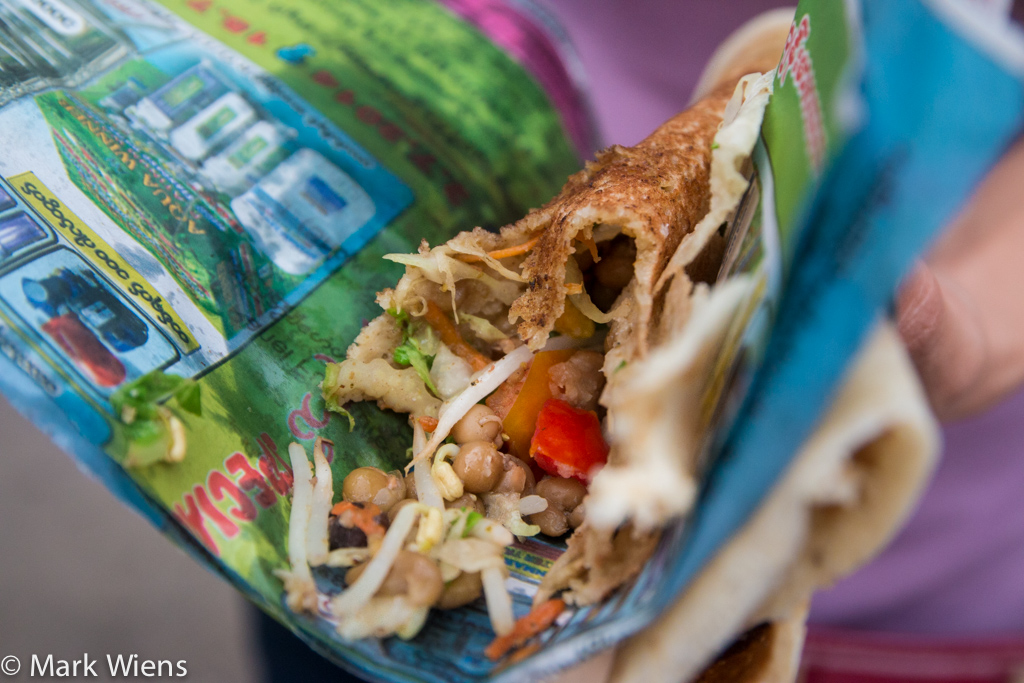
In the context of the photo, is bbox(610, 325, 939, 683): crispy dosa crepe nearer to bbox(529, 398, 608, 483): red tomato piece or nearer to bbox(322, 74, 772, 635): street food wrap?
bbox(322, 74, 772, 635): street food wrap

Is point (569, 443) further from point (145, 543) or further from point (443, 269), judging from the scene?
point (145, 543)

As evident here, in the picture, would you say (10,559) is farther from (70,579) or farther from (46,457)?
(46,457)

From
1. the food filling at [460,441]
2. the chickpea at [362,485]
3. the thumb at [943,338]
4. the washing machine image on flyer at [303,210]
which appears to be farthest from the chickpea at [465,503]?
the thumb at [943,338]

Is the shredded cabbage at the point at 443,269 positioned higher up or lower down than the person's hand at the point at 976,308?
lower down

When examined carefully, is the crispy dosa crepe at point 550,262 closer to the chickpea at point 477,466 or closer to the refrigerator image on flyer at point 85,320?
the chickpea at point 477,466

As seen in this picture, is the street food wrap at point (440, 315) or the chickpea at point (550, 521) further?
the chickpea at point (550, 521)

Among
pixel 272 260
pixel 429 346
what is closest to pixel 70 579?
pixel 272 260
